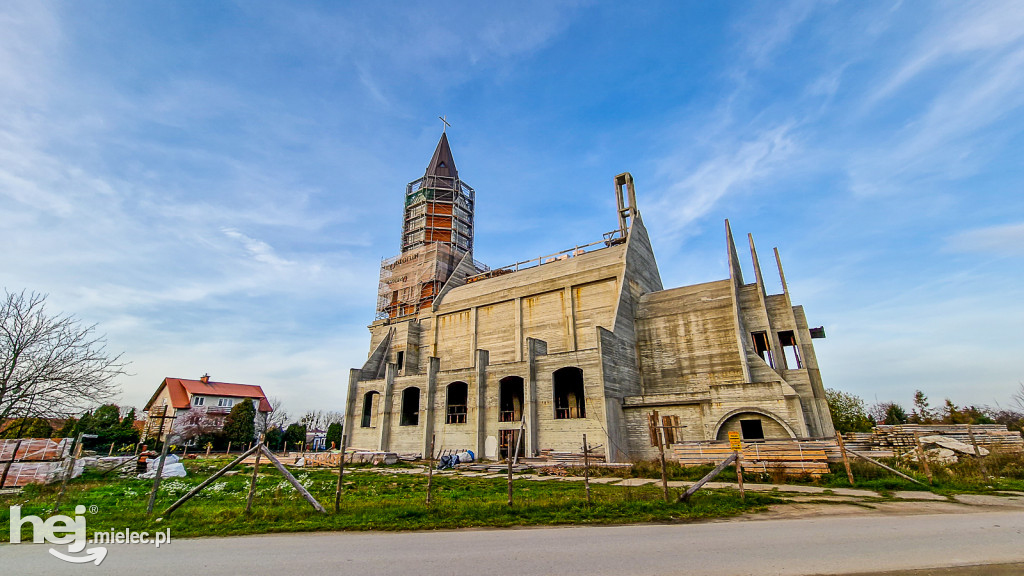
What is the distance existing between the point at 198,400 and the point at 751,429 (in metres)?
59.8

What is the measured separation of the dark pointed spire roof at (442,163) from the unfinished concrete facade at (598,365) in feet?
72.8

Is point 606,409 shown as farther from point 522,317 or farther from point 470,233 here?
point 470,233

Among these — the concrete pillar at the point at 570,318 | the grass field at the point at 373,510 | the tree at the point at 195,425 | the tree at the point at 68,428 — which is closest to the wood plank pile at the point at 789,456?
the grass field at the point at 373,510

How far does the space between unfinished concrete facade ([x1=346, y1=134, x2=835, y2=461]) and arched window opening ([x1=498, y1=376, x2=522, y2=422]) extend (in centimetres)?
12

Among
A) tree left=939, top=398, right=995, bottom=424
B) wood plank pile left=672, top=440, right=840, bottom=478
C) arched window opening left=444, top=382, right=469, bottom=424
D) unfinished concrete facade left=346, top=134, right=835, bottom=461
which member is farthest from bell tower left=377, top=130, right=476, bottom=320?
tree left=939, top=398, right=995, bottom=424

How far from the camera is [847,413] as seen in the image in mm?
43781

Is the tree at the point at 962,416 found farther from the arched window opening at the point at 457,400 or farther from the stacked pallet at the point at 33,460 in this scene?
the stacked pallet at the point at 33,460

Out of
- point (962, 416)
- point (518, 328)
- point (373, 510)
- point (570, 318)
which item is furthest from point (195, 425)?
point (962, 416)

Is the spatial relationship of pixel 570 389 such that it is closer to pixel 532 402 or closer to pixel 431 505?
pixel 532 402

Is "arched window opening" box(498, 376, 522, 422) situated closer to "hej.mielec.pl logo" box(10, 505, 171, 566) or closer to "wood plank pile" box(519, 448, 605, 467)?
"wood plank pile" box(519, 448, 605, 467)

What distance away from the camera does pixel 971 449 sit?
716 inches

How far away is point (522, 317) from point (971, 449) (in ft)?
82.3

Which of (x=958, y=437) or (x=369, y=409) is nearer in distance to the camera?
(x=958, y=437)

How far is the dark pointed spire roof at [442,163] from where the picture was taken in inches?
2208
